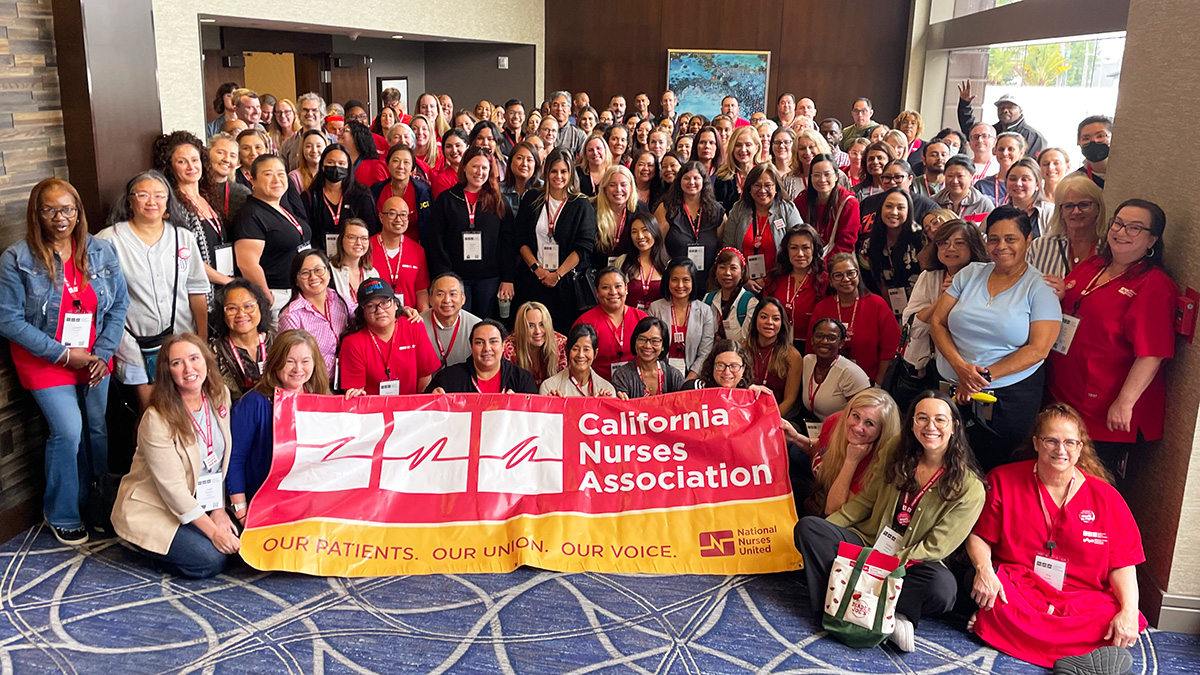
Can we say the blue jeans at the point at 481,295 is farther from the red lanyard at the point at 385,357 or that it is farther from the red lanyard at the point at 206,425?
the red lanyard at the point at 206,425

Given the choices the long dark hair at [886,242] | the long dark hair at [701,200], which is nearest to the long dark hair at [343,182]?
the long dark hair at [701,200]

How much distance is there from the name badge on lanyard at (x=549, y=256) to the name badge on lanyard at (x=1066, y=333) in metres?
3.21

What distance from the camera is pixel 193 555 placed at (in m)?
4.12

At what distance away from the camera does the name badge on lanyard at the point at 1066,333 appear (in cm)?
420

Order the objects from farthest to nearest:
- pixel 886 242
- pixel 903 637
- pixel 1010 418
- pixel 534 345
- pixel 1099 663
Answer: pixel 886 242, pixel 534 345, pixel 1010 418, pixel 903 637, pixel 1099 663

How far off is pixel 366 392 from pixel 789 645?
106 inches

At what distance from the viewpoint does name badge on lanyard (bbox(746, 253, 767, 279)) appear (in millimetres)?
6273

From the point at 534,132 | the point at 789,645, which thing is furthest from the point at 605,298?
the point at 534,132

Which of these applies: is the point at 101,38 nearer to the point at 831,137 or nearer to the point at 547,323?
the point at 547,323

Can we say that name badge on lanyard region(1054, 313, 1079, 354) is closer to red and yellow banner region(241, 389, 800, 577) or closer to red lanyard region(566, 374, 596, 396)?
red and yellow banner region(241, 389, 800, 577)

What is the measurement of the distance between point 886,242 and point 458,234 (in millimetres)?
2813

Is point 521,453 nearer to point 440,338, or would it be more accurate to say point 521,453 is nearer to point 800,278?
point 440,338

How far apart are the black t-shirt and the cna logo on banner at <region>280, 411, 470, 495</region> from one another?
1258 mm

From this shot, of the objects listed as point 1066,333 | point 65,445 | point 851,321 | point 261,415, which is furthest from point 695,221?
point 65,445
